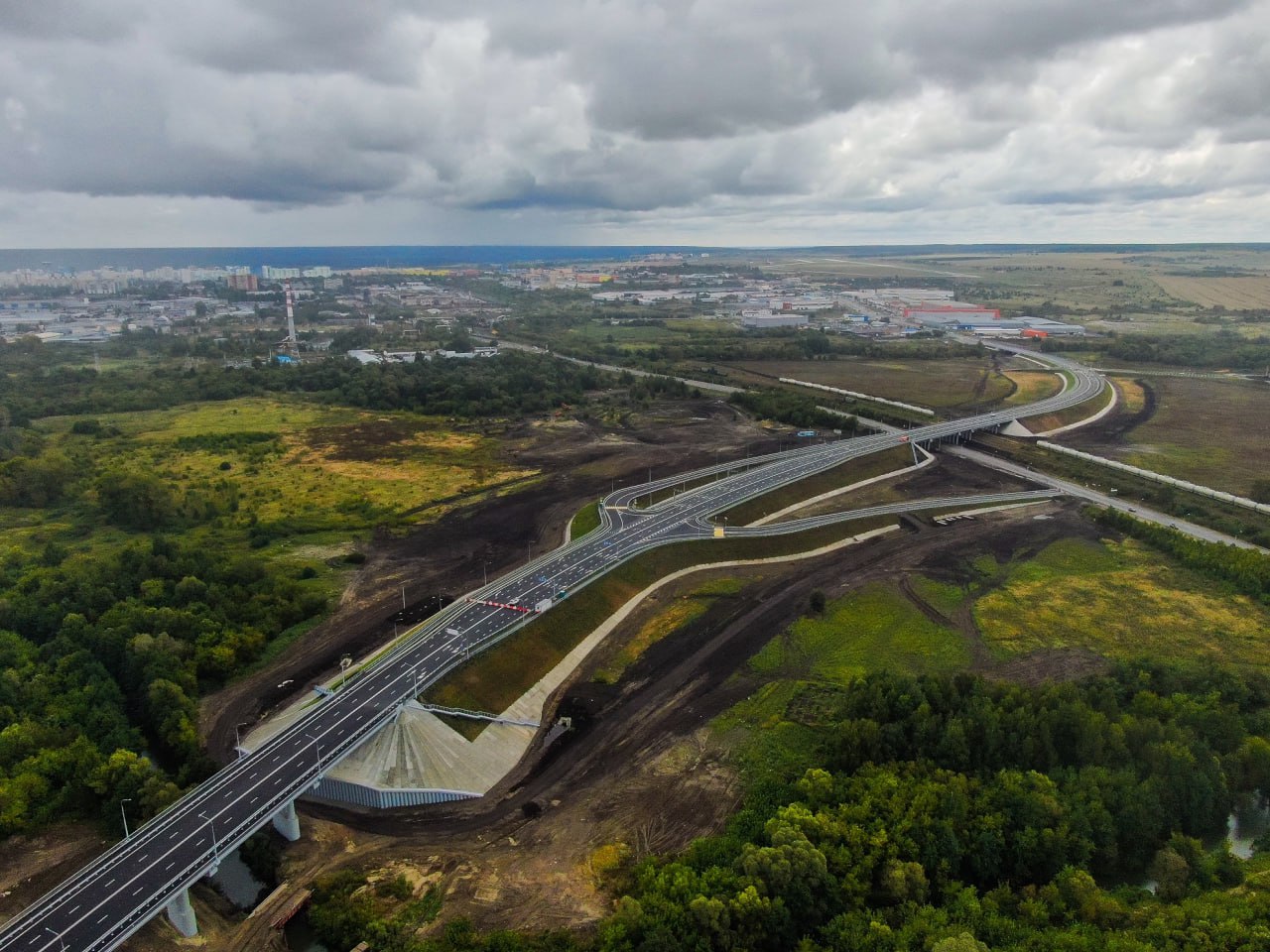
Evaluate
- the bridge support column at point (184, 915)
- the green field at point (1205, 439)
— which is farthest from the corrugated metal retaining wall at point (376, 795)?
the green field at point (1205, 439)

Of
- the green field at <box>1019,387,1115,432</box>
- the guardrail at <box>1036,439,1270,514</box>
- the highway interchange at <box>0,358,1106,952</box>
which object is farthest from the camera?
the green field at <box>1019,387,1115,432</box>

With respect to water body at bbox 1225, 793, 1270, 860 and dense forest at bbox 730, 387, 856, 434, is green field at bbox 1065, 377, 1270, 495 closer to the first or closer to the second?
dense forest at bbox 730, 387, 856, 434

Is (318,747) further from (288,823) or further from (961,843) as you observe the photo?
(961,843)

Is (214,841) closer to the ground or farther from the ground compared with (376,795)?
farther from the ground

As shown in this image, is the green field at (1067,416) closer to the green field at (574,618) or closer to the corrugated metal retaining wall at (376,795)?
the green field at (574,618)

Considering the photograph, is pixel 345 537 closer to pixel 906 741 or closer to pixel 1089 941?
pixel 906 741

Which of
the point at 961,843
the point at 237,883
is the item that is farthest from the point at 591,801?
the point at 961,843

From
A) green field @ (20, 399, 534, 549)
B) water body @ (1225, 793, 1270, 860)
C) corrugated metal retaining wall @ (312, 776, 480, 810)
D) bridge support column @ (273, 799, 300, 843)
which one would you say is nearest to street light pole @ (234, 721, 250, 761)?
bridge support column @ (273, 799, 300, 843)
